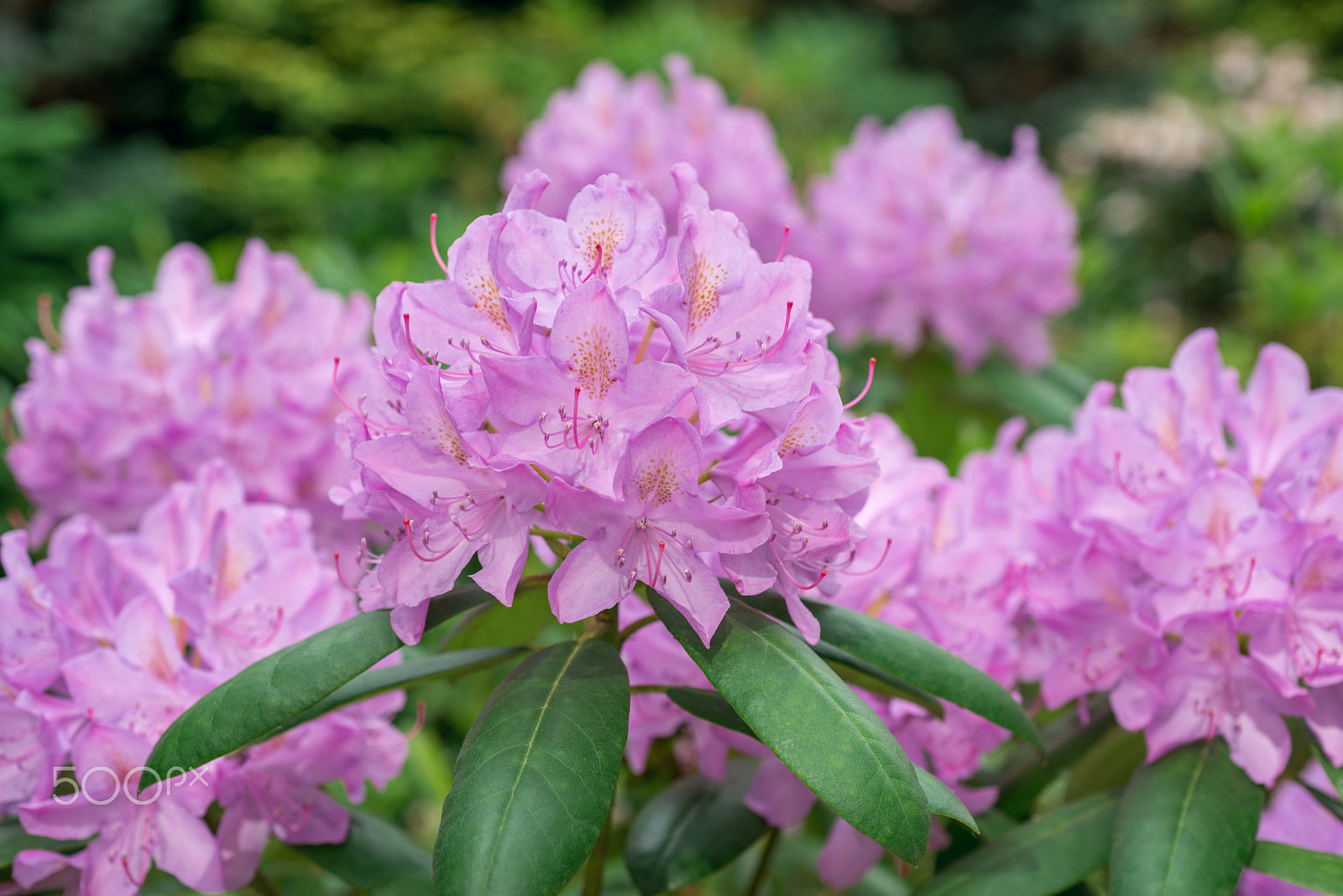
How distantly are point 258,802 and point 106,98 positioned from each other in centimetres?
602

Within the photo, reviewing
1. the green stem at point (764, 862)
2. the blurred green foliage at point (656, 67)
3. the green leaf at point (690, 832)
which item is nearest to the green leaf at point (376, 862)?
the green leaf at point (690, 832)

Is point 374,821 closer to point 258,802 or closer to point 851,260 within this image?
point 258,802

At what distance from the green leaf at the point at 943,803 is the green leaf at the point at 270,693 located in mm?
304

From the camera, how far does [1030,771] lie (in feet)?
2.88

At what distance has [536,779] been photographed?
0.55 meters

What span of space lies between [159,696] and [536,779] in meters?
0.31

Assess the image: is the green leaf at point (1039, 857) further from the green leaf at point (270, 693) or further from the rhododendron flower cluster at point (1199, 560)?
the green leaf at point (270, 693)

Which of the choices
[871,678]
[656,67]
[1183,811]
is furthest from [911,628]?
[656,67]

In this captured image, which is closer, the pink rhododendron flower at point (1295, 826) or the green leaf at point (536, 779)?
the green leaf at point (536, 779)

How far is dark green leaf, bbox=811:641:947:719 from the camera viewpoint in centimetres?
70

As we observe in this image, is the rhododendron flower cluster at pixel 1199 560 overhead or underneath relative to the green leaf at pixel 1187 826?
overhead

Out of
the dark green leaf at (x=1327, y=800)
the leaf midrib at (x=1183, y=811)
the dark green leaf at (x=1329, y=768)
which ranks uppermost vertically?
the dark green leaf at (x=1329, y=768)

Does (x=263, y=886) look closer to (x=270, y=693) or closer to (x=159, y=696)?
(x=159, y=696)

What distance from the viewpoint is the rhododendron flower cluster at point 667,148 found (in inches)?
63.3
